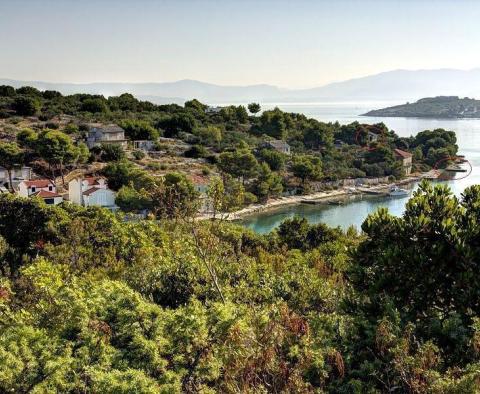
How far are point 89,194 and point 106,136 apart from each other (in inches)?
395

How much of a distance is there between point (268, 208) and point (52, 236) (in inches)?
781

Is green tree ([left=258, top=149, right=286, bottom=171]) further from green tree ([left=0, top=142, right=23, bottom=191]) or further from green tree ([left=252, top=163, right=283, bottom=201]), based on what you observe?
green tree ([left=0, top=142, right=23, bottom=191])

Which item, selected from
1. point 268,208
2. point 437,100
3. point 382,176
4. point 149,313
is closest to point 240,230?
point 149,313

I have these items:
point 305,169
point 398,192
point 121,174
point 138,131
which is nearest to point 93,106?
point 138,131

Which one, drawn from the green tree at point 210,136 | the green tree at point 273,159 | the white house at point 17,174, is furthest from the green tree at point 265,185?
the white house at point 17,174

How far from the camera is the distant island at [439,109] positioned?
125m

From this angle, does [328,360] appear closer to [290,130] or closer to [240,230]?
[240,230]

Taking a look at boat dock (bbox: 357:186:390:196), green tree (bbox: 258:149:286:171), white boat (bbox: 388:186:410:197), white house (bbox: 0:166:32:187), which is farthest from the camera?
boat dock (bbox: 357:186:390:196)

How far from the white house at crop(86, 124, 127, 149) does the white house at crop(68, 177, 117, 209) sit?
8130 millimetres

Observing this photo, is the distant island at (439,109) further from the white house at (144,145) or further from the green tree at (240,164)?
the green tree at (240,164)

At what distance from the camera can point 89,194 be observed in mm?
27297

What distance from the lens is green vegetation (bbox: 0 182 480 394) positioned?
424 cm

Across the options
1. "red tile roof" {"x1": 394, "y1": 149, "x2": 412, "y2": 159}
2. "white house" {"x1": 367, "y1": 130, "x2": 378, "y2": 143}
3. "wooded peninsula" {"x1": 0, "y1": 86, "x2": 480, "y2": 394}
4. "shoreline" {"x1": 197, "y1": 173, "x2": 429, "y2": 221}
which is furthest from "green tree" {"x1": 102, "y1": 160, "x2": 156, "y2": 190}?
"white house" {"x1": 367, "y1": 130, "x2": 378, "y2": 143}

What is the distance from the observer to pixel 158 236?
42.6 feet
